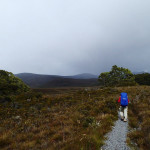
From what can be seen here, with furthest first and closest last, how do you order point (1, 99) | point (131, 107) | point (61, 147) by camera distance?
1. point (1, 99)
2. point (131, 107)
3. point (61, 147)

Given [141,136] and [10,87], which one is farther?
[10,87]

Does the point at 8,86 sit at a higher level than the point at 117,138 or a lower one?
higher

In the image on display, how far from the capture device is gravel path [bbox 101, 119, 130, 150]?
11.9ft

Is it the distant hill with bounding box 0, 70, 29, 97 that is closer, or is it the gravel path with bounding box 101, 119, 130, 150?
the gravel path with bounding box 101, 119, 130, 150

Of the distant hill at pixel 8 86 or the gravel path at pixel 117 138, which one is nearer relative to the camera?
the gravel path at pixel 117 138

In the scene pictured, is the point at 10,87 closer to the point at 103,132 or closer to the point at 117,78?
the point at 103,132

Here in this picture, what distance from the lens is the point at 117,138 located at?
4.21 meters

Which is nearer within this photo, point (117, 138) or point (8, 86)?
point (117, 138)

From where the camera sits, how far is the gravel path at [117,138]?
3641 mm

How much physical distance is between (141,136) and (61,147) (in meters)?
3.40

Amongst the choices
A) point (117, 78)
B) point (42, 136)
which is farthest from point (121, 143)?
point (117, 78)

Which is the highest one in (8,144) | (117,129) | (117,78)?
(117,78)

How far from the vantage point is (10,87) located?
64.3 feet

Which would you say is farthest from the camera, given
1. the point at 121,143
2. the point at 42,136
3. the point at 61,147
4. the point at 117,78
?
the point at 117,78
